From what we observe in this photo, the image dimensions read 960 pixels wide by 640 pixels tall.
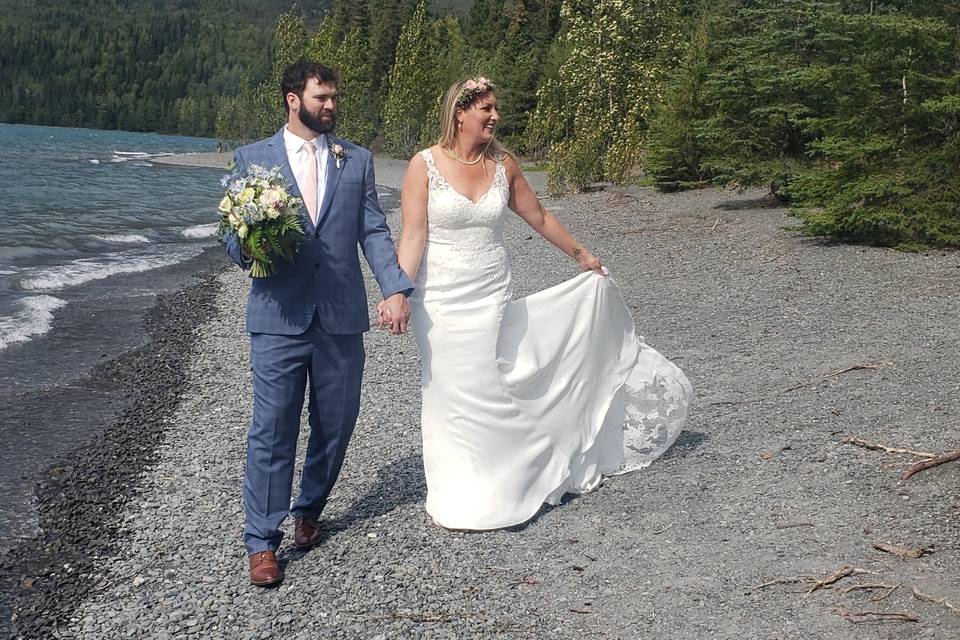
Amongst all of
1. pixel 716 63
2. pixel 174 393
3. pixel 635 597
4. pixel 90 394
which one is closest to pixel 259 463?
pixel 635 597

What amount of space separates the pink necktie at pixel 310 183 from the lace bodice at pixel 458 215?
732 millimetres

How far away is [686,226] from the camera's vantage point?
20328 mm

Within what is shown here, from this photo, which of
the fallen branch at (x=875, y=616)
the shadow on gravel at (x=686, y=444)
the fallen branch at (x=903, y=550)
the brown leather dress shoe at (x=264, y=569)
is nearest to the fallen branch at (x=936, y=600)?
the fallen branch at (x=875, y=616)

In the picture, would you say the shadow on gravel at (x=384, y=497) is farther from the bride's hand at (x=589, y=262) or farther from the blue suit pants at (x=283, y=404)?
the bride's hand at (x=589, y=262)

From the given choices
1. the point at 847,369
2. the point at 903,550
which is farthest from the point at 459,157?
the point at 847,369

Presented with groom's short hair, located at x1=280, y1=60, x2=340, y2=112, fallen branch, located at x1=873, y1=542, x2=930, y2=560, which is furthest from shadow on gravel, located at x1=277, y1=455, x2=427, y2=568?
fallen branch, located at x1=873, y1=542, x2=930, y2=560

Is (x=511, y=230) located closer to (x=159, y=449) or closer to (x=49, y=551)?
(x=159, y=449)

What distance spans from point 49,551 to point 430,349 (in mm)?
2899

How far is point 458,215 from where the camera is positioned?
554cm

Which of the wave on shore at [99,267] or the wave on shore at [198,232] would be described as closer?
the wave on shore at [99,267]

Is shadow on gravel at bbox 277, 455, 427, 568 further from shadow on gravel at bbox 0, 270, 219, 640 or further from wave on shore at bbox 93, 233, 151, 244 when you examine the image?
wave on shore at bbox 93, 233, 151, 244

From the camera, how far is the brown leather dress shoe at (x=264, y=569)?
4969mm

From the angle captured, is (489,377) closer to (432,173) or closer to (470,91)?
(432,173)

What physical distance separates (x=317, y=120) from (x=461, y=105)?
3.09 ft
